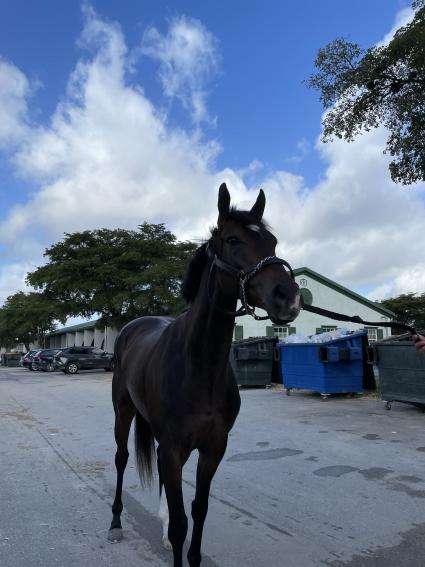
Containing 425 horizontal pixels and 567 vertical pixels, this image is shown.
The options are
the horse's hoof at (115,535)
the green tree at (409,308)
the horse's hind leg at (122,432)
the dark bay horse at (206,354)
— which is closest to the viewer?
the dark bay horse at (206,354)

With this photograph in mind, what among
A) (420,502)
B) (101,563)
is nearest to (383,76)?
(420,502)

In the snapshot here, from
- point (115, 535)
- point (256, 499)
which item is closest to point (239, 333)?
point (256, 499)

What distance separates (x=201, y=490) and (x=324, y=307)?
101 feet

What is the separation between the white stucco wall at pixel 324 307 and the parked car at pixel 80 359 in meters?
9.49

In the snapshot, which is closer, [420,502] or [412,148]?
[420,502]

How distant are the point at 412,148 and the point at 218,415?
1076cm

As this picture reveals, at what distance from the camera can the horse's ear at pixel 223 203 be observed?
2750 millimetres

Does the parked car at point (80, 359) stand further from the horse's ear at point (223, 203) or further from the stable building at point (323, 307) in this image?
the horse's ear at point (223, 203)

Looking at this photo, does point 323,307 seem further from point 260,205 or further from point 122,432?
point 260,205

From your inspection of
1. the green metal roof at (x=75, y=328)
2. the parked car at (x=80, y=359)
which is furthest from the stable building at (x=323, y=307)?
the green metal roof at (x=75, y=328)

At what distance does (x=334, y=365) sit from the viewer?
11.7 m

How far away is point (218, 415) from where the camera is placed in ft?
9.91

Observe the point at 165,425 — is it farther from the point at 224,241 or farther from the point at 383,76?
the point at 383,76

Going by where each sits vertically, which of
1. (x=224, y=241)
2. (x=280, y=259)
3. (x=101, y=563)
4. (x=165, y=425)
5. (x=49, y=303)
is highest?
(x=49, y=303)
